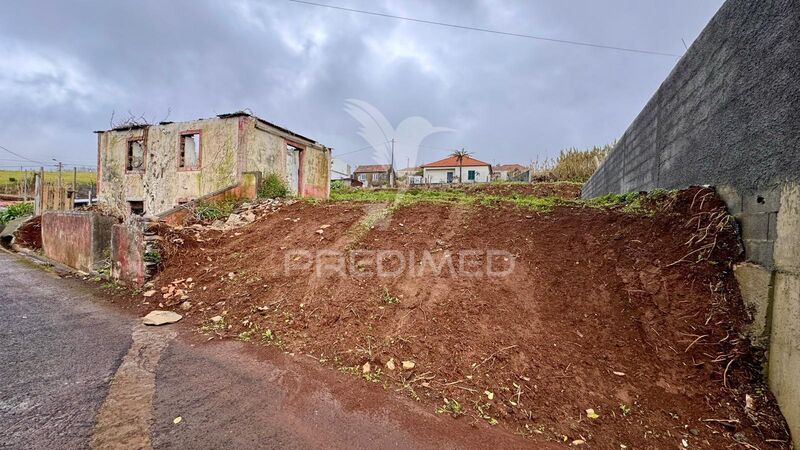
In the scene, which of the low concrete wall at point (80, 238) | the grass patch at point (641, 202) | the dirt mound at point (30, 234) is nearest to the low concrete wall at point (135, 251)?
the low concrete wall at point (80, 238)

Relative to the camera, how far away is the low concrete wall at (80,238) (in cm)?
713

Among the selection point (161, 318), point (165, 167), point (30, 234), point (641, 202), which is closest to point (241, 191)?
point (165, 167)

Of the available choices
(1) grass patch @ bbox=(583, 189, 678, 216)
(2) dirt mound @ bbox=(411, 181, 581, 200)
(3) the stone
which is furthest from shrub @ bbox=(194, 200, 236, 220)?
(2) dirt mound @ bbox=(411, 181, 581, 200)

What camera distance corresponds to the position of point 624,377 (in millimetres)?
2588

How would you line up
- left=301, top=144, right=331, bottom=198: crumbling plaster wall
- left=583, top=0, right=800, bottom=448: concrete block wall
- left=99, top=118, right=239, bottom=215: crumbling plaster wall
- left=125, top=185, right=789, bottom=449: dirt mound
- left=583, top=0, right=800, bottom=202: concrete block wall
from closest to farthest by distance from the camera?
left=583, top=0, right=800, bottom=448: concrete block wall → left=583, top=0, right=800, bottom=202: concrete block wall → left=125, top=185, right=789, bottom=449: dirt mound → left=99, top=118, right=239, bottom=215: crumbling plaster wall → left=301, top=144, right=331, bottom=198: crumbling plaster wall

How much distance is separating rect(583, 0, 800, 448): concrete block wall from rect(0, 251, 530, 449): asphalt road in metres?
1.79

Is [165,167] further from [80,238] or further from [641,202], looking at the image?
[641,202]

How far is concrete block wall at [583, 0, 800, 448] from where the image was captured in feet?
6.89

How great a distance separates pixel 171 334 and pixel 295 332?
5.06 feet

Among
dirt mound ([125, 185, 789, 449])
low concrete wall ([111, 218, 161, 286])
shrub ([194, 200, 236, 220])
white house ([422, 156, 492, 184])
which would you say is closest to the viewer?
dirt mound ([125, 185, 789, 449])

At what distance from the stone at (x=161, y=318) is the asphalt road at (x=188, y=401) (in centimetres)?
28

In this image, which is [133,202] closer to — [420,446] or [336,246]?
[336,246]

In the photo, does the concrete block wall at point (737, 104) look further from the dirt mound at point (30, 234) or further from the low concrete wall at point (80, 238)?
the dirt mound at point (30, 234)

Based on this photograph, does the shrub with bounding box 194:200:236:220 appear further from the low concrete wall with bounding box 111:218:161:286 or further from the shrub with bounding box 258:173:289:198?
the low concrete wall with bounding box 111:218:161:286
